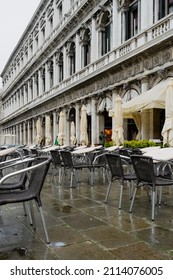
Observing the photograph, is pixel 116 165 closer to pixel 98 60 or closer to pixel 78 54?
pixel 98 60

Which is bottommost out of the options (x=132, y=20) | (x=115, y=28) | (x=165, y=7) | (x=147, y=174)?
(x=147, y=174)

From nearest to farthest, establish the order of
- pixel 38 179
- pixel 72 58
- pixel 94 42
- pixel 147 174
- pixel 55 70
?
pixel 38 179 → pixel 147 174 → pixel 94 42 → pixel 72 58 → pixel 55 70

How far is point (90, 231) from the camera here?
153 inches

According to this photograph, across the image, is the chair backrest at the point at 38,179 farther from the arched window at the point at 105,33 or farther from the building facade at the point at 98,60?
the arched window at the point at 105,33

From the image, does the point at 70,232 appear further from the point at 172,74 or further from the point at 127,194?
the point at 172,74

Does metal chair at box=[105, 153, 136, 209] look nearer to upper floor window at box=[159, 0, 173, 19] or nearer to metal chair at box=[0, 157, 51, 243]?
metal chair at box=[0, 157, 51, 243]

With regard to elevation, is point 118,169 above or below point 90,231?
above

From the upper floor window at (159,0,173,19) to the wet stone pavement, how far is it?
10.5 m

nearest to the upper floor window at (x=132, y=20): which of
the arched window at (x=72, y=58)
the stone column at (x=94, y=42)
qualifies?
the stone column at (x=94, y=42)

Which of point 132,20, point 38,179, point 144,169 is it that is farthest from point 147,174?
point 132,20

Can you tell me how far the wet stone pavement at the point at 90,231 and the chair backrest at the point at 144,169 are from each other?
51 centimetres

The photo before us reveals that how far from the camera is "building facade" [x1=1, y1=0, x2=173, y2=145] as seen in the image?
45.9 ft

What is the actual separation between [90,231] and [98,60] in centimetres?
1638
